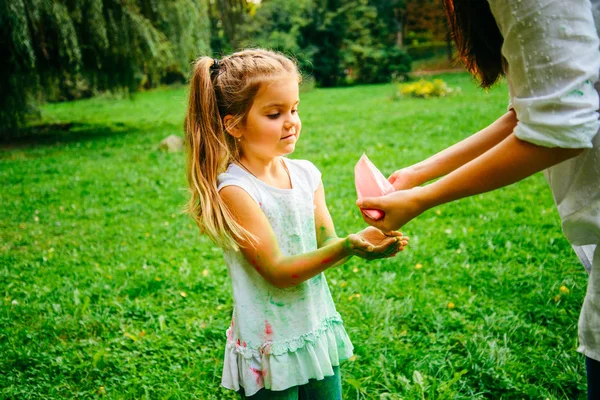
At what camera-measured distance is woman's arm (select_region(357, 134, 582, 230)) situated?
3.72 ft

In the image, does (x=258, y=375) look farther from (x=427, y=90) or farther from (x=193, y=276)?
(x=427, y=90)

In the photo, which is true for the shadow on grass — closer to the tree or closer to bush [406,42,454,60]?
the tree

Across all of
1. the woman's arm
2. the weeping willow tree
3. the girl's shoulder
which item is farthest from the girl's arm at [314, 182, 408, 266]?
the weeping willow tree

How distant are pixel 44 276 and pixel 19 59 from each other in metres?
7.80

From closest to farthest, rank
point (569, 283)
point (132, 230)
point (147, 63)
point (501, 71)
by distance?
point (501, 71) → point (569, 283) → point (132, 230) → point (147, 63)

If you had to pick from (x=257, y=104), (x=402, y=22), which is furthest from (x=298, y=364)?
(x=402, y=22)

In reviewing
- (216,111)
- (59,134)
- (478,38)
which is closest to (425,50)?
(59,134)

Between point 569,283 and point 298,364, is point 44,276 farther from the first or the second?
point 569,283

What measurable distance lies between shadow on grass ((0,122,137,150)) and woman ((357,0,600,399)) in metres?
11.1

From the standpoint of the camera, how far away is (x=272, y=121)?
1713 mm

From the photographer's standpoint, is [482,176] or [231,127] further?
[231,127]

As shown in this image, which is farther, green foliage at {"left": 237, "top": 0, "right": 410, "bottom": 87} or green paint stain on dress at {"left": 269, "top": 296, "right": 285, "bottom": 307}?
green foliage at {"left": 237, "top": 0, "right": 410, "bottom": 87}

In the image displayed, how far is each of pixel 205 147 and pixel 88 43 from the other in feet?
33.6

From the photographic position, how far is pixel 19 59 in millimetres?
10141
